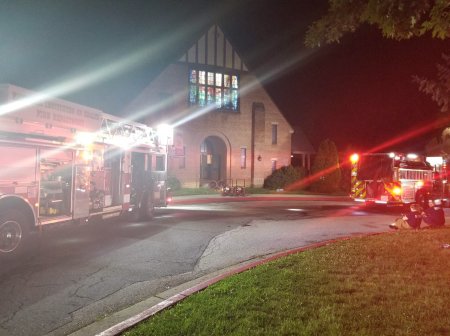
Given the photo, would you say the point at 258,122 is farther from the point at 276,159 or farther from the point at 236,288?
the point at 236,288

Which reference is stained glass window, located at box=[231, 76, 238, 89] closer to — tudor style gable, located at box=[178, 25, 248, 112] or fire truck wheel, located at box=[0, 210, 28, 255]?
tudor style gable, located at box=[178, 25, 248, 112]

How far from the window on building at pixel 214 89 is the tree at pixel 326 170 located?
7673mm

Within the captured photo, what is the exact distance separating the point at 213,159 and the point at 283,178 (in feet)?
18.7

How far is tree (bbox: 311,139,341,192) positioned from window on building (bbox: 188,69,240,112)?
7.67 meters

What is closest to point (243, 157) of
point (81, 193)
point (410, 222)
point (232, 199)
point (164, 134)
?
point (232, 199)

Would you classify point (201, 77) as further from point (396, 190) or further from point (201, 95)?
point (396, 190)

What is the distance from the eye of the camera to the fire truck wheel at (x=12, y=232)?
7715 millimetres

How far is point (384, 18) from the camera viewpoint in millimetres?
5641

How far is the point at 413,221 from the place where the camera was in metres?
11.8

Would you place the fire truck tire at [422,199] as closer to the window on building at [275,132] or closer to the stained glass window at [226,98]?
the stained glass window at [226,98]

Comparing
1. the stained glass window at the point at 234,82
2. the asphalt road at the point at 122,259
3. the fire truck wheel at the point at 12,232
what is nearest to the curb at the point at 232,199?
the asphalt road at the point at 122,259

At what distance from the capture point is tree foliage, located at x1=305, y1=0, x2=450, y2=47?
5.39 m

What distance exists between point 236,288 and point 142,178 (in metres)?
8.69

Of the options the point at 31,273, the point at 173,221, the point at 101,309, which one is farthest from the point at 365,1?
the point at 173,221
